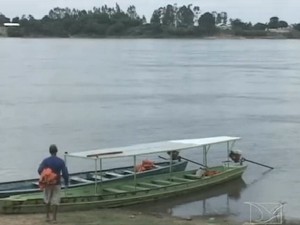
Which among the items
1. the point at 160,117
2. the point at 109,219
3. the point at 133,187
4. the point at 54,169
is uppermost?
the point at 54,169

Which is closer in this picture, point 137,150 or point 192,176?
point 137,150

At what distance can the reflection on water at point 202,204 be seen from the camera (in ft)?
61.7

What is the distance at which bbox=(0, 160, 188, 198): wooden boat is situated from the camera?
696 inches

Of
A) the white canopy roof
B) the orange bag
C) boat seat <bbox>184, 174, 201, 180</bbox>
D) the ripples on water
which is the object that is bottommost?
the ripples on water

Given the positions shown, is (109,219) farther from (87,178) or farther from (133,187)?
(87,178)

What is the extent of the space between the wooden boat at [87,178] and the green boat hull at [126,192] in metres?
0.20

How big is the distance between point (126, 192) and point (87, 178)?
5.91 feet

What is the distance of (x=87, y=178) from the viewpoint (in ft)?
64.6

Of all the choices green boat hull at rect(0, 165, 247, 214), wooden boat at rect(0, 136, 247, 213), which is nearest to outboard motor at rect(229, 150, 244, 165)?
wooden boat at rect(0, 136, 247, 213)

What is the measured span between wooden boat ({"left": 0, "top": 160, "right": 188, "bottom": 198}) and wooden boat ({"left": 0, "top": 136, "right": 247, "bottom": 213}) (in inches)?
6.7

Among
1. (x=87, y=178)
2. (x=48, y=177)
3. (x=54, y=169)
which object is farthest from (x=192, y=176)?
(x=48, y=177)

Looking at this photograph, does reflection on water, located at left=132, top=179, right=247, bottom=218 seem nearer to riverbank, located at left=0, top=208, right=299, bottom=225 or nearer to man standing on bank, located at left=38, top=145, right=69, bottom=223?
riverbank, located at left=0, top=208, right=299, bottom=225

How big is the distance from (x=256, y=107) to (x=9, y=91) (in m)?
21.0

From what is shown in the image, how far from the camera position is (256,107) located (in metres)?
45.4
